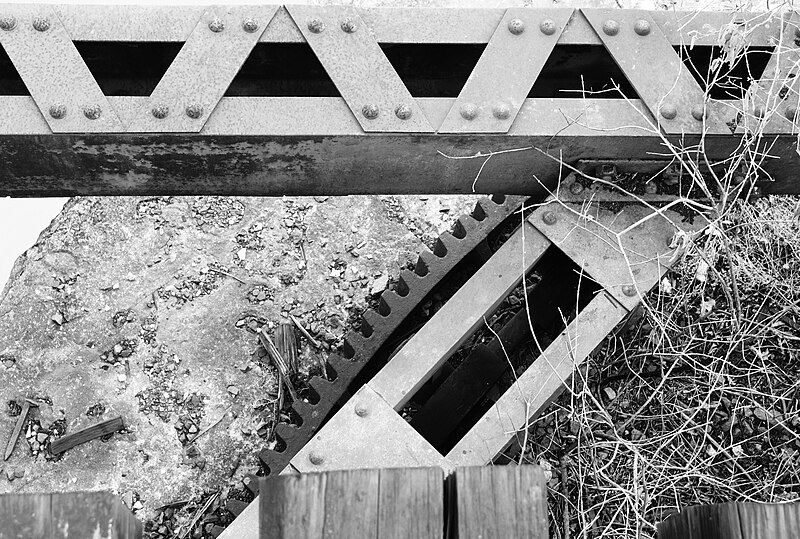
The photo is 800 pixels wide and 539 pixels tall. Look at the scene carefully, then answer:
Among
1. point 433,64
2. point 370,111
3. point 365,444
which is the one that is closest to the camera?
point 370,111

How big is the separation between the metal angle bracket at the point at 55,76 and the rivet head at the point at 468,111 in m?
1.13

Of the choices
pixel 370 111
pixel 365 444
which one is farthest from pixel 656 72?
pixel 365 444

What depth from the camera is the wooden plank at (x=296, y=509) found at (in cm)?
154

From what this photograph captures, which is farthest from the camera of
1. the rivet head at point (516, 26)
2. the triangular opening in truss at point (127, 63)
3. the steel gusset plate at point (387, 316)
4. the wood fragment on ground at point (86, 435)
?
the wood fragment on ground at point (86, 435)

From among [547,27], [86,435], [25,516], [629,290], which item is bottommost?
[25,516]

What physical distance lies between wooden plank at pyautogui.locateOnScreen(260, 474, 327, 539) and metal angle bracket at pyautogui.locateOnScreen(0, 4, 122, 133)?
1.64 meters

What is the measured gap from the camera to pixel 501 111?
2.91 metres

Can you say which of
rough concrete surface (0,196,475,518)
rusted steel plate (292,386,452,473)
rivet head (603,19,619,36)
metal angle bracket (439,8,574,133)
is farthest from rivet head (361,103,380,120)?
rough concrete surface (0,196,475,518)

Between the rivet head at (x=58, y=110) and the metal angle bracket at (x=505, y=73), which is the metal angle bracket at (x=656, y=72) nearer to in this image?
the metal angle bracket at (x=505, y=73)

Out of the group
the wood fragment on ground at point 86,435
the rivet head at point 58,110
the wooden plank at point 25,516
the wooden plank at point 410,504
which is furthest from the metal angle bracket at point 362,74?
the wood fragment on ground at point 86,435

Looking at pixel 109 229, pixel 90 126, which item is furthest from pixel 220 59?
pixel 109 229

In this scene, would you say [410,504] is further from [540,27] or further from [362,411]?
[540,27]

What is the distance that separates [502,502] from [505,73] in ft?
5.75

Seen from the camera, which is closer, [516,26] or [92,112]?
[92,112]
